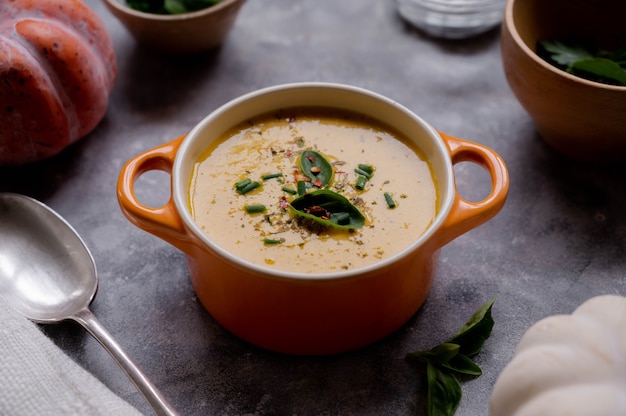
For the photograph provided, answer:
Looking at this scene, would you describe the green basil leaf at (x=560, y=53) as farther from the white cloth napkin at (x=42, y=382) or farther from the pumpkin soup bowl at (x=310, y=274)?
the white cloth napkin at (x=42, y=382)

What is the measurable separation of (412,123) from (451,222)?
29cm

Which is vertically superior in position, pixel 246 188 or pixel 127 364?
pixel 246 188

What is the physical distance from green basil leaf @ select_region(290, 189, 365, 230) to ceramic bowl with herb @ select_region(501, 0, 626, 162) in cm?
58

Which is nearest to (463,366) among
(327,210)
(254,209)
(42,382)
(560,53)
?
(327,210)

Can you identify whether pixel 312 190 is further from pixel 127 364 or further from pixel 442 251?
pixel 127 364

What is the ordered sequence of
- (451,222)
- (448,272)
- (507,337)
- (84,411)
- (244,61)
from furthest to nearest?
(244,61) → (448,272) → (507,337) → (451,222) → (84,411)

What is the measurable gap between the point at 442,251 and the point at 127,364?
74 cm

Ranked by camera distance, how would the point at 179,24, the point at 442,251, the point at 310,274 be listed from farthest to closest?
the point at 179,24, the point at 442,251, the point at 310,274

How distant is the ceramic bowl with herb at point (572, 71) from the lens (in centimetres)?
159

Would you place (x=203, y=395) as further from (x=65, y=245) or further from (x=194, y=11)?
(x=194, y=11)

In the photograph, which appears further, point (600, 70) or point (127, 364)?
point (600, 70)

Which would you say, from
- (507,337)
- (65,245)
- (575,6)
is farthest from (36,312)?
(575,6)

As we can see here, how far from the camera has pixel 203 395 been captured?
137 cm

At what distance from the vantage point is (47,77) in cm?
170
